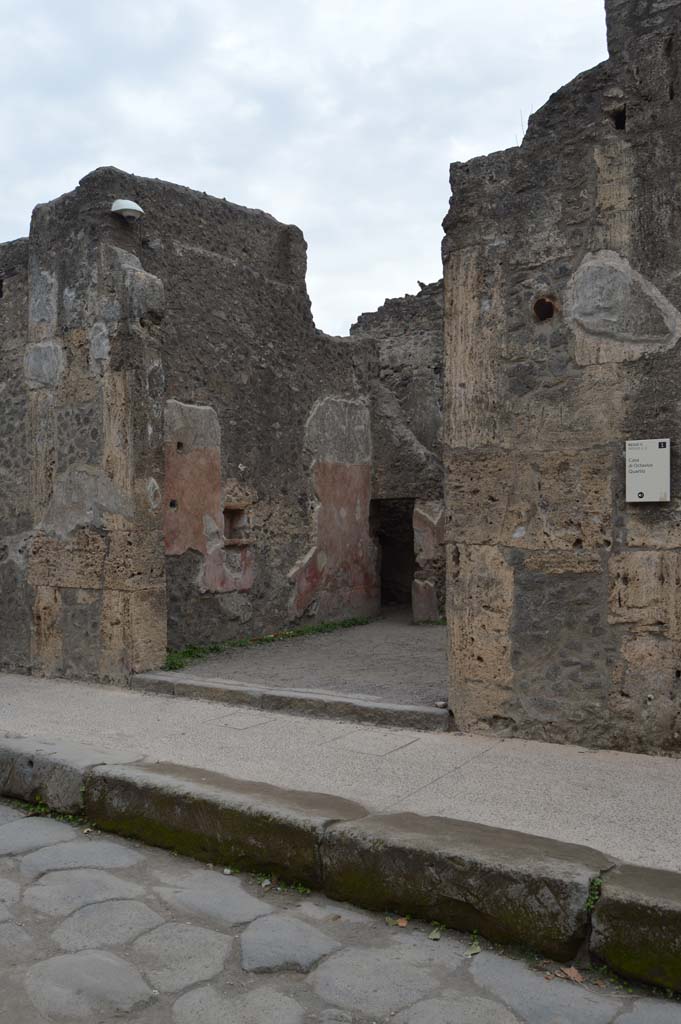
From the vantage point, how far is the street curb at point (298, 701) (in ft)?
15.3

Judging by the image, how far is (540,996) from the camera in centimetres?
227

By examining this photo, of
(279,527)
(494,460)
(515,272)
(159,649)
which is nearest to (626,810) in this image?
(494,460)

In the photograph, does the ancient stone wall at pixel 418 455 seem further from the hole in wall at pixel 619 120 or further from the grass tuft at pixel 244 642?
the hole in wall at pixel 619 120

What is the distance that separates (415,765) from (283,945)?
1.44 meters

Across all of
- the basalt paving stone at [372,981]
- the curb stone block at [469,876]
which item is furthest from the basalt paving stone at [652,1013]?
the basalt paving stone at [372,981]

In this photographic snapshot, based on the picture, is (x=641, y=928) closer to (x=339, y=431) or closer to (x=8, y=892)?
(x=8, y=892)

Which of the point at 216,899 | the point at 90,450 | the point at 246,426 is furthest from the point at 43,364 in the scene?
the point at 216,899

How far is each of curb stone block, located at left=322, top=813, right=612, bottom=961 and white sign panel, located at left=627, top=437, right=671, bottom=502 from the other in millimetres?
1738

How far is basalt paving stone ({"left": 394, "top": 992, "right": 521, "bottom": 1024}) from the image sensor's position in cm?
216

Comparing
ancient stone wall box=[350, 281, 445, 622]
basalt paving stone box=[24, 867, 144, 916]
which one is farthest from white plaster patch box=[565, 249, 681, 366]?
ancient stone wall box=[350, 281, 445, 622]

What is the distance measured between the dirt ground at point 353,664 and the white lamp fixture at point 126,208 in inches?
125

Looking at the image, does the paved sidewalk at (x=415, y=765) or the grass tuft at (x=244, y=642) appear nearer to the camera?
the paved sidewalk at (x=415, y=765)

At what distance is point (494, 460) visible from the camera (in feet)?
14.4

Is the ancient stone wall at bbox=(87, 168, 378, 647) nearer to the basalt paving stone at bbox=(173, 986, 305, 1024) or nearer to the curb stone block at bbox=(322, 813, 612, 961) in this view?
the curb stone block at bbox=(322, 813, 612, 961)
